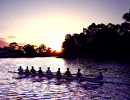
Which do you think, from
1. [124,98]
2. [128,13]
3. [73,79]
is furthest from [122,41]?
[124,98]

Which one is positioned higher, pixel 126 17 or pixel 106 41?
pixel 126 17

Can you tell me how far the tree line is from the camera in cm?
9549

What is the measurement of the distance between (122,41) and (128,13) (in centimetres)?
2149

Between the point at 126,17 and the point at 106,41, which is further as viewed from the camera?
the point at 106,41

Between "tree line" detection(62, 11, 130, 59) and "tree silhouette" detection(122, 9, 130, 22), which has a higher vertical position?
"tree silhouette" detection(122, 9, 130, 22)

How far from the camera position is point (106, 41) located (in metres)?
105

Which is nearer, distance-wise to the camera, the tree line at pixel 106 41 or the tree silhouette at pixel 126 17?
the tree silhouette at pixel 126 17

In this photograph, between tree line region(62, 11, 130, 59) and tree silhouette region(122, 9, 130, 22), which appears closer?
tree silhouette region(122, 9, 130, 22)

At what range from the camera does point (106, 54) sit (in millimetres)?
112188

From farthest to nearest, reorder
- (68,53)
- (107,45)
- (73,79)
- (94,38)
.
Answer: (68,53), (94,38), (107,45), (73,79)

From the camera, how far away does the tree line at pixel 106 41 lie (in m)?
95.5

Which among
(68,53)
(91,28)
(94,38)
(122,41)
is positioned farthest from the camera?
(68,53)

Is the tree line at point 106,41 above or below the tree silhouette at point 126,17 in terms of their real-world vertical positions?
below

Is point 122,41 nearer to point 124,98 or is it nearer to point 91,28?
point 91,28
